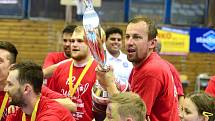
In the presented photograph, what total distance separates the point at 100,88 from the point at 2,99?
45.7 inches

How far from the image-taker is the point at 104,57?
3494 millimetres

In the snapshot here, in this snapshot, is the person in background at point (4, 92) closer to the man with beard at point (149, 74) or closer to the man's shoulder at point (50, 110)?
the man's shoulder at point (50, 110)

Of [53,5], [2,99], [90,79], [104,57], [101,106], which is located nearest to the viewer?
[104,57]

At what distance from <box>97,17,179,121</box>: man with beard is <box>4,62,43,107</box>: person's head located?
20.6 inches

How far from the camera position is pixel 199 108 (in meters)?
3.70

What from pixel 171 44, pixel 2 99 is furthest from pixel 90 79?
pixel 171 44

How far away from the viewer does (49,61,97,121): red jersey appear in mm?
5188

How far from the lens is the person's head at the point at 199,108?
Result: 3.68m

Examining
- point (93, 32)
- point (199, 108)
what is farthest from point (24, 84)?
point (199, 108)

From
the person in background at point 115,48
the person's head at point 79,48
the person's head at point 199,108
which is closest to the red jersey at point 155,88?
the person's head at point 199,108

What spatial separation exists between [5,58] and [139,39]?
58.1 inches

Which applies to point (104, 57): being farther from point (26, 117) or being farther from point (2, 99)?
point (2, 99)

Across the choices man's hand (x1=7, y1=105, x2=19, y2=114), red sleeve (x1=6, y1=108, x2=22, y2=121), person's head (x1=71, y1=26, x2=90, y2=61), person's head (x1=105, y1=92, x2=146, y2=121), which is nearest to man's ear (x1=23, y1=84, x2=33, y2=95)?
red sleeve (x1=6, y1=108, x2=22, y2=121)

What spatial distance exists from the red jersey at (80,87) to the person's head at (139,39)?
1401mm
